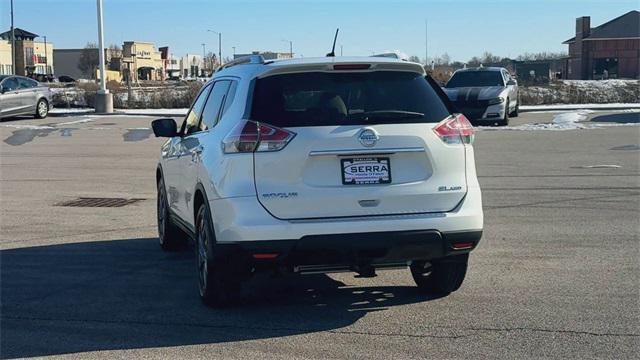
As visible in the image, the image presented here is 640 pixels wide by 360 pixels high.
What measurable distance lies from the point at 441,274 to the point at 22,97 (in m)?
25.9

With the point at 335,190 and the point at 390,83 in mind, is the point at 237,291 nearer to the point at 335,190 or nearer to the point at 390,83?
the point at 335,190

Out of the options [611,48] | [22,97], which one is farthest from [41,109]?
[611,48]

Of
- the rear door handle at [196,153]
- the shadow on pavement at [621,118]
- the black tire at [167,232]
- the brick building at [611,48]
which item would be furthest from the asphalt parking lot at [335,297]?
the brick building at [611,48]

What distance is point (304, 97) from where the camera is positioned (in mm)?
5754

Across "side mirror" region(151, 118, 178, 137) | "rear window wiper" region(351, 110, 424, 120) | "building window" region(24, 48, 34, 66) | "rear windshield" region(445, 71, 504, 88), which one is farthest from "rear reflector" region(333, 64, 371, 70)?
"building window" region(24, 48, 34, 66)

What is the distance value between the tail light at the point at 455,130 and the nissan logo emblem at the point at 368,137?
0.48 metres

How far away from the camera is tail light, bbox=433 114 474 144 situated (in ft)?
19.1

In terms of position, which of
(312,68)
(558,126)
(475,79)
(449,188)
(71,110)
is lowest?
(558,126)

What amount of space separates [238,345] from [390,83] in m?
2.18

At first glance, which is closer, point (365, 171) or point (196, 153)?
point (365, 171)

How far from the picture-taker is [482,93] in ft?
78.8

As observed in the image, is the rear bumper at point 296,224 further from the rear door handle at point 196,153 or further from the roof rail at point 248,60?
the roof rail at point 248,60

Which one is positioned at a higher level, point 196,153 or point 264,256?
point 196,153

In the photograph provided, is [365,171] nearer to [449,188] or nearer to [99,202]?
[449,188]
